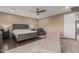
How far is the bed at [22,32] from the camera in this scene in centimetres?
195

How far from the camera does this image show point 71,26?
77.2 inches

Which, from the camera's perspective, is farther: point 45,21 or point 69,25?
Answer: point 45,21

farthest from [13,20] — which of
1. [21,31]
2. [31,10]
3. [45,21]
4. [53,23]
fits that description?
[53,23]

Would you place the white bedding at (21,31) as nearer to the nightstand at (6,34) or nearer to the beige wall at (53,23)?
the nightstand at (6,34)

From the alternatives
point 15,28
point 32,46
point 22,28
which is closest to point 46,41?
point 32,46

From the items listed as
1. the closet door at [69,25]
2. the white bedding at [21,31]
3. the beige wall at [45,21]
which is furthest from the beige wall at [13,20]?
the closet door at [69,25]

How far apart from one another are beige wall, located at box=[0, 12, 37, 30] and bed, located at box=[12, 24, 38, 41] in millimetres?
85

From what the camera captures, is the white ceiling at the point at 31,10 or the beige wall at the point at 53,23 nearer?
the white ceiling at the point at 31,10

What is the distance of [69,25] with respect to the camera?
6.46ft

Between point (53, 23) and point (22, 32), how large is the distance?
0.69m

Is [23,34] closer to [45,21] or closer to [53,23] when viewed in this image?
[45,21]

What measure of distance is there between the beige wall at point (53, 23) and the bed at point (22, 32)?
272 millimetres

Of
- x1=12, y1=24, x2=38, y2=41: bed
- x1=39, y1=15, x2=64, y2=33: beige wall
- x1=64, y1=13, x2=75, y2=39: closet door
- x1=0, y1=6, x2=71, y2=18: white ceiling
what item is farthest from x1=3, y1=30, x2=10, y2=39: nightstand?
x1=64, y1=13, x2=75, y2=39: closet door
